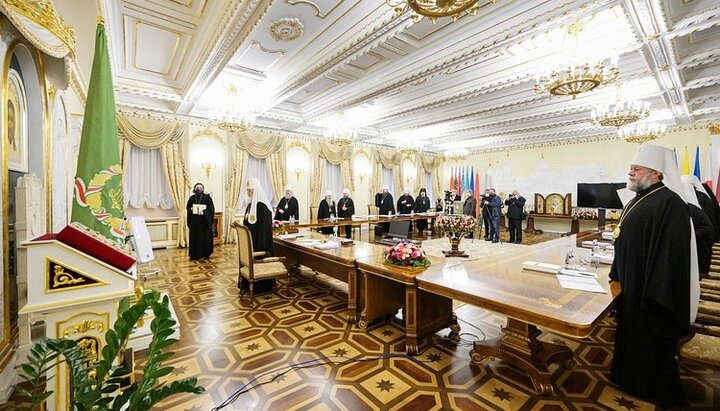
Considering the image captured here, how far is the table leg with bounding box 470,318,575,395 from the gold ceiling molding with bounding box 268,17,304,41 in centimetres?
441

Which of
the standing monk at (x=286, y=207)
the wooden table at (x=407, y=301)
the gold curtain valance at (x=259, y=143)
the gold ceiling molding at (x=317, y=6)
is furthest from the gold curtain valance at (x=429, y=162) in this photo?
the wooden table at (x=407, y=301)

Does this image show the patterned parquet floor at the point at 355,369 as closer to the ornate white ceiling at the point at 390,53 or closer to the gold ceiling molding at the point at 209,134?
the ornate white ceiling at the point at 390,53

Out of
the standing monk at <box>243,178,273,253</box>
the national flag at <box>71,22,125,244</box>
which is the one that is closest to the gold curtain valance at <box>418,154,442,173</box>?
the standing monk at <box>243,178,273,253</box>

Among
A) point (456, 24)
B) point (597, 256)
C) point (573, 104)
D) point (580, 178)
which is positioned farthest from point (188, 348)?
point (580, 178)

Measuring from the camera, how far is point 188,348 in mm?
2918

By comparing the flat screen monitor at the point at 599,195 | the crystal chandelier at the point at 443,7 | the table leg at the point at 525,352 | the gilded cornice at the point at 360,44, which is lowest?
the table leg at the point at 525,352

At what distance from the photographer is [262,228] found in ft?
14.4

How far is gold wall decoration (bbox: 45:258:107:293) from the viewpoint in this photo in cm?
143

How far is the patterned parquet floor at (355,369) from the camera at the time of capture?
7.14 feet

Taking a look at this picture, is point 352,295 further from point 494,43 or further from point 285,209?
point 285,209

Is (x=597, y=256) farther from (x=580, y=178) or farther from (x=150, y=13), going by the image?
(x=580, y=178)

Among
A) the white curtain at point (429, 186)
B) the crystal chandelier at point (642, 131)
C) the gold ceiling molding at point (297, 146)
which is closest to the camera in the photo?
the crystal chandelier at point (642, 131)

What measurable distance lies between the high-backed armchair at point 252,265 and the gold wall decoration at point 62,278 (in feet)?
7.56

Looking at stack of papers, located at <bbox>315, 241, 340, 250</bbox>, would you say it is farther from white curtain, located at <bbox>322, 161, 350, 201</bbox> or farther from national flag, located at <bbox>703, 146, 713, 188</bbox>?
national flag, located at <bbox>703, 146, 713, 188</bbox>
